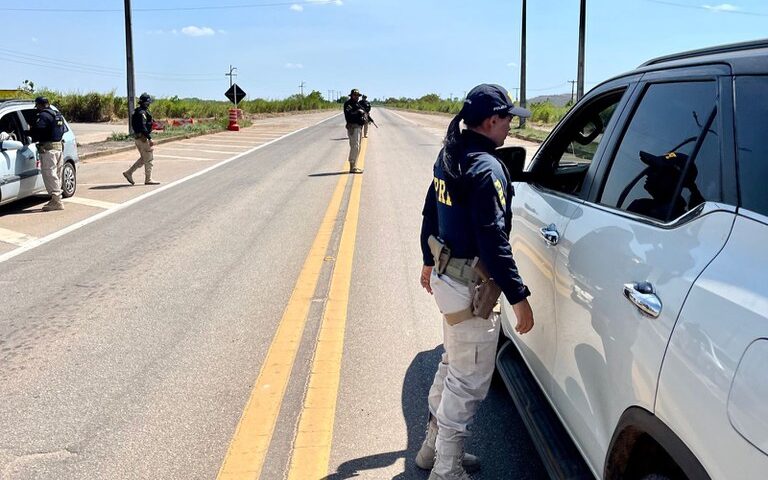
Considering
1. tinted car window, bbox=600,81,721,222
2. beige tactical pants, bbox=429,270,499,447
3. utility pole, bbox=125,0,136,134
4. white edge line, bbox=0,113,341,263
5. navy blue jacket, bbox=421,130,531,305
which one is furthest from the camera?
utility pole, bbox=125,0,136,134

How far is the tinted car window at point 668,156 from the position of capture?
6.84 feet

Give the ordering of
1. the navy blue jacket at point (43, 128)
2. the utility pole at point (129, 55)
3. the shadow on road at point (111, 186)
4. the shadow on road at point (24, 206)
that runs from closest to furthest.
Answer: the navy blue jacket at point (43, 128), the shadow on road at point (24, 206), the shadow on road at point (111, 186), the utility pole at point (129, 55)

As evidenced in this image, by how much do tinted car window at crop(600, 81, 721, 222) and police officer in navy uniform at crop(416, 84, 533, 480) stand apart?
17.7 inches

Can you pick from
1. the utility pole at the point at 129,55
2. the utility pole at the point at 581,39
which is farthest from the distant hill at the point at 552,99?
the utility pole at the point at 129,55

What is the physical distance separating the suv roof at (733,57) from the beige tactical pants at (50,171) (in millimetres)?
9843

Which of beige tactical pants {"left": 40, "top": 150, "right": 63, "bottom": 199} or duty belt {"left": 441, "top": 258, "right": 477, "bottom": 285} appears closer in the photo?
duty belt {"left": 441, "top": 258, "right": 477, "bottom": 285}

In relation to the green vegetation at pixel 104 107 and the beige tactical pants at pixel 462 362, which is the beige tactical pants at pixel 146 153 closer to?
the beige tactical pants at pixel 462 362

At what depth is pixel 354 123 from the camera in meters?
15.3

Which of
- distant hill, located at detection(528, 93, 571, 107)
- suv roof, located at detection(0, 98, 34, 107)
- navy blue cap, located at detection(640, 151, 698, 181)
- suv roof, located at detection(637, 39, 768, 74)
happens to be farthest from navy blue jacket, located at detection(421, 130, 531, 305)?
distant hill, located at detection(528, 93, 571, 107)

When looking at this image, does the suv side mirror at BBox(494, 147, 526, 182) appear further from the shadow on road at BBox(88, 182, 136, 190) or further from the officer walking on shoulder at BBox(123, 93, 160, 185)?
the shadow on road at BBox(88, 182, 136, 190)

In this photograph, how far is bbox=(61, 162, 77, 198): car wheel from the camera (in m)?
11.3

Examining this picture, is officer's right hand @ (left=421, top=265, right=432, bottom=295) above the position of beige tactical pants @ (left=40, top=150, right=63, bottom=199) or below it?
below

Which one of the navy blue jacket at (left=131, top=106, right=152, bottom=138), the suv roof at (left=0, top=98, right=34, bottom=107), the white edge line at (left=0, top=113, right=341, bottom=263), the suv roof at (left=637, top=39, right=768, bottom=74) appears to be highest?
the suv roof at (left=0, top=98, right=34, bottom=107)

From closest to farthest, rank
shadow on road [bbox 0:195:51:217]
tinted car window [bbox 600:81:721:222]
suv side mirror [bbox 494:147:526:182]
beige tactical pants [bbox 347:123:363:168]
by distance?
tinted car window [bbox 600:81:721:222] < suv side mirror [bbox 494:147:526:182] < shadow on road [bbox 0:195:51:217] < beige tactical pants [bbox 347:123:363:168]
